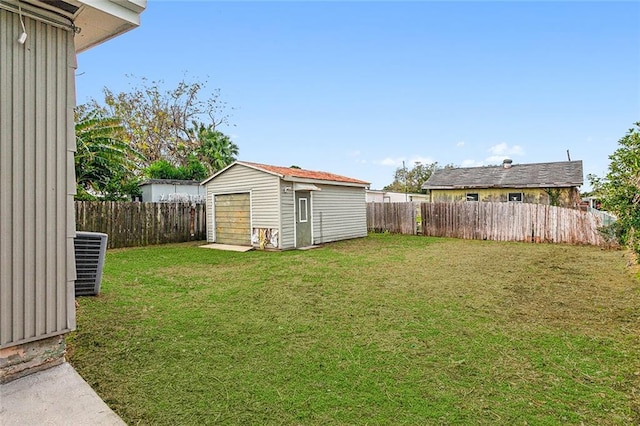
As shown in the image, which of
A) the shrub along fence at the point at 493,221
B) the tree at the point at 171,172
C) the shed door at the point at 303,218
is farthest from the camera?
the tree at the point at 171,172

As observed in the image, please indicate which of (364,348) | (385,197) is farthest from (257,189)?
(385,197)

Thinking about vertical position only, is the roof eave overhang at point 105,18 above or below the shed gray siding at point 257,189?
above

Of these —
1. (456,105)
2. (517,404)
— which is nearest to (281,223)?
(517,404)

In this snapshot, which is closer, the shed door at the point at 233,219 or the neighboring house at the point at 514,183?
the shed door at the point at 233,219

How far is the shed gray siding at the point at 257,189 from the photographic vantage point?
10992 millimetres

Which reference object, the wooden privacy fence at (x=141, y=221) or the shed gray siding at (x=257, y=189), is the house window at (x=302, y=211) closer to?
the shed gray siding at (x=257, y=189)

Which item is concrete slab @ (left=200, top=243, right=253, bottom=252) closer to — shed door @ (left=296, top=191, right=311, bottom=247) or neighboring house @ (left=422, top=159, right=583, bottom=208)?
shed door @ (left=296, top=191, right=311, bottom=247)

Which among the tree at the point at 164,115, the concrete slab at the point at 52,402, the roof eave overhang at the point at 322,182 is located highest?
the tree at the point at 164,115

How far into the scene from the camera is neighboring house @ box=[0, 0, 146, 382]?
2.44 metres

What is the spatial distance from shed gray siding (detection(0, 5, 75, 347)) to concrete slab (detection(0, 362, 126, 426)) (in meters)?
0.32

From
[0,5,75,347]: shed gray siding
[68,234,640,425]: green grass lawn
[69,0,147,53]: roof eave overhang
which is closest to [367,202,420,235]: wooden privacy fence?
[68,234,640,425]: green grass lawn

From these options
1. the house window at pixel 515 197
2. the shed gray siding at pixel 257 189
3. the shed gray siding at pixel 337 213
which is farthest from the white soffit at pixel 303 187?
the house window at pixel 515 197

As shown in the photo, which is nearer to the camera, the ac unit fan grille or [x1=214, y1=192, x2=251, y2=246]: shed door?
the ac unit fan grille

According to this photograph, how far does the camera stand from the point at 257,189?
37.6ft
